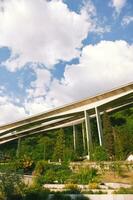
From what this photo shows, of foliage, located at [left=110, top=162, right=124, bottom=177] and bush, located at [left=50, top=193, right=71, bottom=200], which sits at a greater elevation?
foliage, located at [left=110, top=162, right=124, bottom=177]

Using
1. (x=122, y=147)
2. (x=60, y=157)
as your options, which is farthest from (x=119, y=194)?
(x=60, y=157)

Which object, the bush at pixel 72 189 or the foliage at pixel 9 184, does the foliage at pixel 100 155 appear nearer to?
the bush at pixel 72 189

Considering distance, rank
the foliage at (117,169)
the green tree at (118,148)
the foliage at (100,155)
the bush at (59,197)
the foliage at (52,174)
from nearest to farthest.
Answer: the bush at (59,197), the foliage at (52,174), the foliage at (117,169), the foliage at (100,155), the green tree at (118,148)

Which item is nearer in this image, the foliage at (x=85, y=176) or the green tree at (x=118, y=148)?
the foliage at (x=85, y=176)

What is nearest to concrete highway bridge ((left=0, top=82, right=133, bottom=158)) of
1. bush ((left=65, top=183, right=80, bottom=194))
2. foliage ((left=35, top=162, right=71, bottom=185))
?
foliage ((left=35, top=162, right=71, bottom=185))

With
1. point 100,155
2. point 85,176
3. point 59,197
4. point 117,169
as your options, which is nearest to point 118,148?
point 100,155

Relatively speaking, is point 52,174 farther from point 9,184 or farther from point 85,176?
point 9,184

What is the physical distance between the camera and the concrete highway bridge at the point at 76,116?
41938 mm

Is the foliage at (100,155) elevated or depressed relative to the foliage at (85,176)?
elevated

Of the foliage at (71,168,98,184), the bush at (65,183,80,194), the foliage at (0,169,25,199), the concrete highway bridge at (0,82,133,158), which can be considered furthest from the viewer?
the concrete highway bridge at (0,82,133,158)

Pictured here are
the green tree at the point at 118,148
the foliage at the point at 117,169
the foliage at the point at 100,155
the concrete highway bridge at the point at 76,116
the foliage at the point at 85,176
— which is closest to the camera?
the foliage at the point at 85,176

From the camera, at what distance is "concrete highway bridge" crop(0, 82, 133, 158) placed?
41.9m

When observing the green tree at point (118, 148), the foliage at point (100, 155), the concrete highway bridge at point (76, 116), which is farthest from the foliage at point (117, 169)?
the concrete highway bridge at point (76, 116)

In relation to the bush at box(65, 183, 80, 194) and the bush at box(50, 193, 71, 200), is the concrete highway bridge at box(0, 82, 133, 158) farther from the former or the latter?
the bush at box(50, 193, 71, 200)
